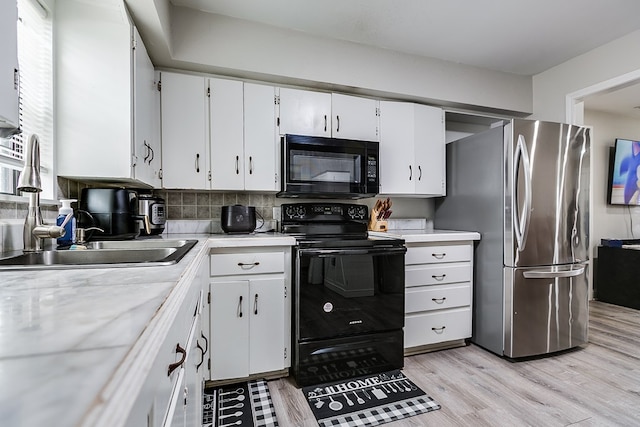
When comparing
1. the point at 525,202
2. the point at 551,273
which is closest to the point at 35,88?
the point at 525,202

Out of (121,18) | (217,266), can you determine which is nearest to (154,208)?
(217,266)

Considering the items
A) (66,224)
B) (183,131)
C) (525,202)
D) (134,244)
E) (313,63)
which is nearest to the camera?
(66,224)

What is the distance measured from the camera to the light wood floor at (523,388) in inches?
62.2

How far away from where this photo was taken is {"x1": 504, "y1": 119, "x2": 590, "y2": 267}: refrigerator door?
7.22 ft

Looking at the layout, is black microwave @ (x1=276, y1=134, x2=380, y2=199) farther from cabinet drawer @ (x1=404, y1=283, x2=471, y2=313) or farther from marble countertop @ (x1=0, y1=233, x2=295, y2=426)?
marble countertop @ (x1=0, y1=233, x2=295, y2=426)

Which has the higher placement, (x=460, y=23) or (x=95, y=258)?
(x=460, y=23)

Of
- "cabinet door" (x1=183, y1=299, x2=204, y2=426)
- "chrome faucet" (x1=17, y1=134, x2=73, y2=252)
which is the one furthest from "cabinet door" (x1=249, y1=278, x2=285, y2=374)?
"chrome faucet" (x1=17, y1=134, x2=73, y2=252)

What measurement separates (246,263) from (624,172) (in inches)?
197

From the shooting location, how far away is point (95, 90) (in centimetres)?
155

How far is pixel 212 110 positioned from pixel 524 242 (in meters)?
2.41

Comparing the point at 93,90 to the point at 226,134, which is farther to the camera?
the point at 226,134

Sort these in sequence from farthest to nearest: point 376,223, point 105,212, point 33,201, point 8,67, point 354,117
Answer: point 376,223, point 354,117, point 105,212, point 33,201, point 8,67

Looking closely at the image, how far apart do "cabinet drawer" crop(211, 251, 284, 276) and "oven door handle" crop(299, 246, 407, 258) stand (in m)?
0.20

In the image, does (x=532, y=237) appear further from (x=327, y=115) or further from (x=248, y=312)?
(x=248, y=312)
